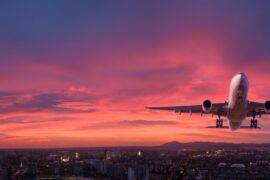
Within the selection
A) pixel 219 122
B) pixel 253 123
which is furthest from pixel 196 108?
pixel 253 123

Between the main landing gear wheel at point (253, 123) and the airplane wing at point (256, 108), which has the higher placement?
the airplane wing at point (256, 108)

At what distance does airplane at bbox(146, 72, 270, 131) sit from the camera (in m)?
42.0

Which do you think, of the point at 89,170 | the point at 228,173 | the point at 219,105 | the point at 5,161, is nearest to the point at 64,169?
the point at 89,170

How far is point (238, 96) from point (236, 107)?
2.34 metres

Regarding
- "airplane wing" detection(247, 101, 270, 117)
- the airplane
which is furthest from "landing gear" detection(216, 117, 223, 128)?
"airplane wing" detection(247, 101, 270, 117)

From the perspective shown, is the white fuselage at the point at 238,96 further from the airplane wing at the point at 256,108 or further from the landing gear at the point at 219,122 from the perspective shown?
the landing gear at the point at 219,122

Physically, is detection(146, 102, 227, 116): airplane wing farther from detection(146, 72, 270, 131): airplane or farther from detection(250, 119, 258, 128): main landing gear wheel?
detection(250, 119, 258, 128): main landing gear wheel

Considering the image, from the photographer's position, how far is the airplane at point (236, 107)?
138 feet

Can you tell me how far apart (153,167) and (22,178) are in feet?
179

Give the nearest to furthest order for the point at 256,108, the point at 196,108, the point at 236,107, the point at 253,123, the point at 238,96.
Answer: the point at 238,96, the point at 236,107, the point at 256,108, the point at 253,123, the point at 196,108

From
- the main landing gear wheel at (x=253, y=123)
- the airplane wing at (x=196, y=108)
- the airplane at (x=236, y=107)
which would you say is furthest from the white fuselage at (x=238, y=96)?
the main landing gear wheel at (x=253, y=123)

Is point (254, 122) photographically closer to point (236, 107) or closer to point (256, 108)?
point (256, 108)

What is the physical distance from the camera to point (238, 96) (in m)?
42.6

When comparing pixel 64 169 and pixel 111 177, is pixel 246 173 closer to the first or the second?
pixel 111 177
